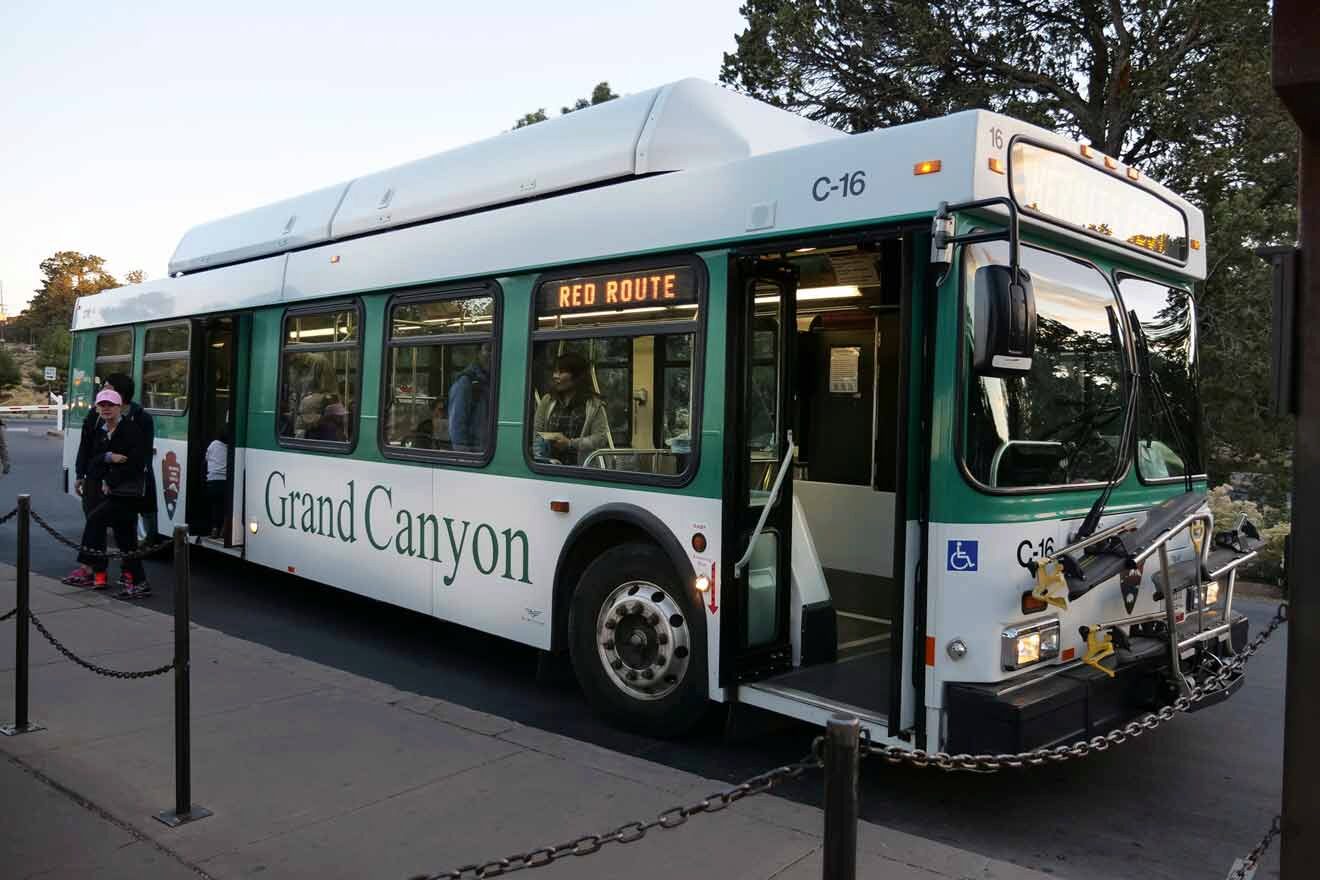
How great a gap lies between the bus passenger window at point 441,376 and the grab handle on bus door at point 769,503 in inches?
78.2

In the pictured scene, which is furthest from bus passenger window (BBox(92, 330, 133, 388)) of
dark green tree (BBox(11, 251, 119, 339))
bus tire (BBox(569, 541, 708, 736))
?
dark green tree (BBox(11, 251, 119, 339))

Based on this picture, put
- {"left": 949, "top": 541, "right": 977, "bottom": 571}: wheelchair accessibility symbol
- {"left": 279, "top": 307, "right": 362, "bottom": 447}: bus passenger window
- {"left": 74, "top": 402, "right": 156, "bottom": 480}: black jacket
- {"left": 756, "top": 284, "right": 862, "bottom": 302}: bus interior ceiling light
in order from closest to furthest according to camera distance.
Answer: {"left": 949, "top": 541, "right": 977, "bottom": 571}: wheelchair accessibility symbol < {"left": 756, "top": 284, "right": 862, "bottom": 302}: bus interior ceiling light < {"left": 279, "top": 307, "right": 362, "bottom": 447}: bus passenger window < {"left": 74, "top": 402, "right": 156, "bottom": 480}: black jacket

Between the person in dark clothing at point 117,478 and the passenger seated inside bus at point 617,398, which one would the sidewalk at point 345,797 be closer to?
the passenger seated inside bus at point 617,398

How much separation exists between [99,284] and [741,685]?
280 feet

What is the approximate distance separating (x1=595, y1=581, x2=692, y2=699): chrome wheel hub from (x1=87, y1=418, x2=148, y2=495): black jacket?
5.41m

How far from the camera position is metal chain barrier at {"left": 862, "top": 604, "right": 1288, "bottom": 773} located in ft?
11.1

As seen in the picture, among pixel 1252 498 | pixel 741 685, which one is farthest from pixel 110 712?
pixel 1252 498

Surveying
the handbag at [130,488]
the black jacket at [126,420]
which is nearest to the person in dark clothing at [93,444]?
the black jacket at [126,420]

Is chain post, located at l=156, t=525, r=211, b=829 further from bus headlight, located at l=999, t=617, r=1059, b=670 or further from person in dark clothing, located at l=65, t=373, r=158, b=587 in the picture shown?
person in dark clothing, located at l=65, t=373, r=158, b=587

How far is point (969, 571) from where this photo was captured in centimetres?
432

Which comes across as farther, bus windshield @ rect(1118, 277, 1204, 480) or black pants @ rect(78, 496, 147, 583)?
black pants @ rect(78, 496, 147, 583)

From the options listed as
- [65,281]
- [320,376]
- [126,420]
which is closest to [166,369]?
[126,420]

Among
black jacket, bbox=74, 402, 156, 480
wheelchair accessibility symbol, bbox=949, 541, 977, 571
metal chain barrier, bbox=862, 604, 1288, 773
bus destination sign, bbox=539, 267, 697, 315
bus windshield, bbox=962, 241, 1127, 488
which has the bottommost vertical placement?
metal chain barrier, bbox=862, 604, 1288, 773

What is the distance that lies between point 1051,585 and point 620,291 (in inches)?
103
